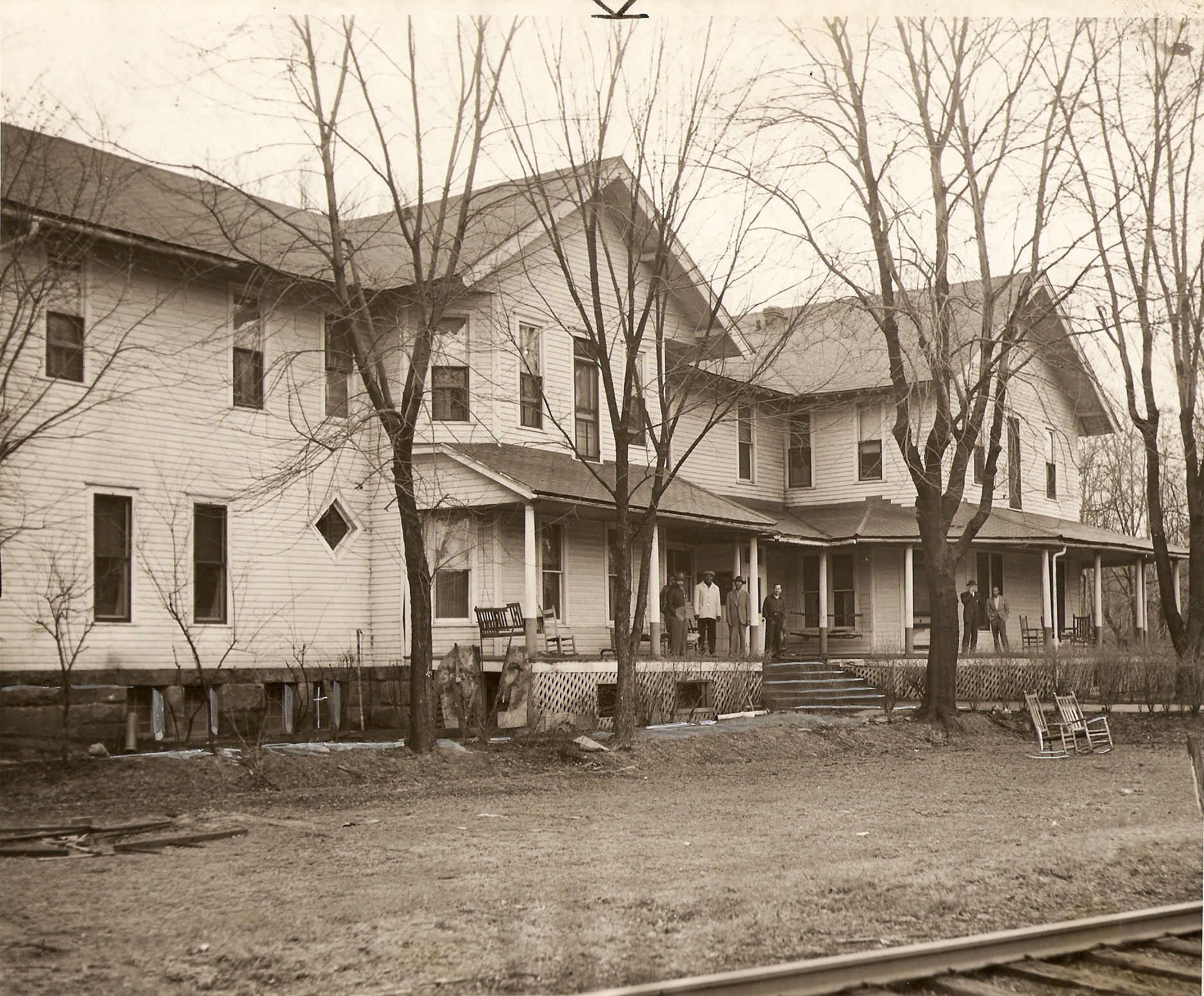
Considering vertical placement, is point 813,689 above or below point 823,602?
below

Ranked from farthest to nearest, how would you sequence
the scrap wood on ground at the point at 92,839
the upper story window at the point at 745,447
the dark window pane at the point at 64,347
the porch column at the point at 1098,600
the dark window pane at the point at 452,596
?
the porch column at the point at 1098,600
the upper story window at the point at 745,447
the dark window pane at the point at 452,596
the dark window pane at the point at 64,347
the scrap wood on ground at the point at 92,839

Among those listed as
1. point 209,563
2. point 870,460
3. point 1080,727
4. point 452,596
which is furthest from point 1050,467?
point 209,563

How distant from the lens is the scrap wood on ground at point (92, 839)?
9.66 m

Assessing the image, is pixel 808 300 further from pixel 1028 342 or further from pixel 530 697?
pixel 530 697

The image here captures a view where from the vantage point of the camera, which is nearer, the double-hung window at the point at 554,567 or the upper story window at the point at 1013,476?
the double-hung window at the point at 554,567

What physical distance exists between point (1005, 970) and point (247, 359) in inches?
624

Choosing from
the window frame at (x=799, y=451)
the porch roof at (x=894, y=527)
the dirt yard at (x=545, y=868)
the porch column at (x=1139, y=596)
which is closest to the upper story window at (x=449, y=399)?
the dirt yard at (x=545, y=868)

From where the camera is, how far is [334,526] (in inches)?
844

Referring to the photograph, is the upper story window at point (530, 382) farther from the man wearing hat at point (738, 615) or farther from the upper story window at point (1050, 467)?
the upper story window at point (1050, 467)

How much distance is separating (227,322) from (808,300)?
8.28m

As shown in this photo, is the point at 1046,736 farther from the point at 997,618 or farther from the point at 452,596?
the point at 997,618

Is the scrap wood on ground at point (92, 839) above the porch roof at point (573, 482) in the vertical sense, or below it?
below

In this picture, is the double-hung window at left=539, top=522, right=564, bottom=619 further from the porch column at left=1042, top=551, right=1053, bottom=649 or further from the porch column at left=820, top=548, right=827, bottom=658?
the porch column at left=1042, top=551, right=1053, bottom=649

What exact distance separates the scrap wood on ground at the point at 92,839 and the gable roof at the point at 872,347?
10848 mm
